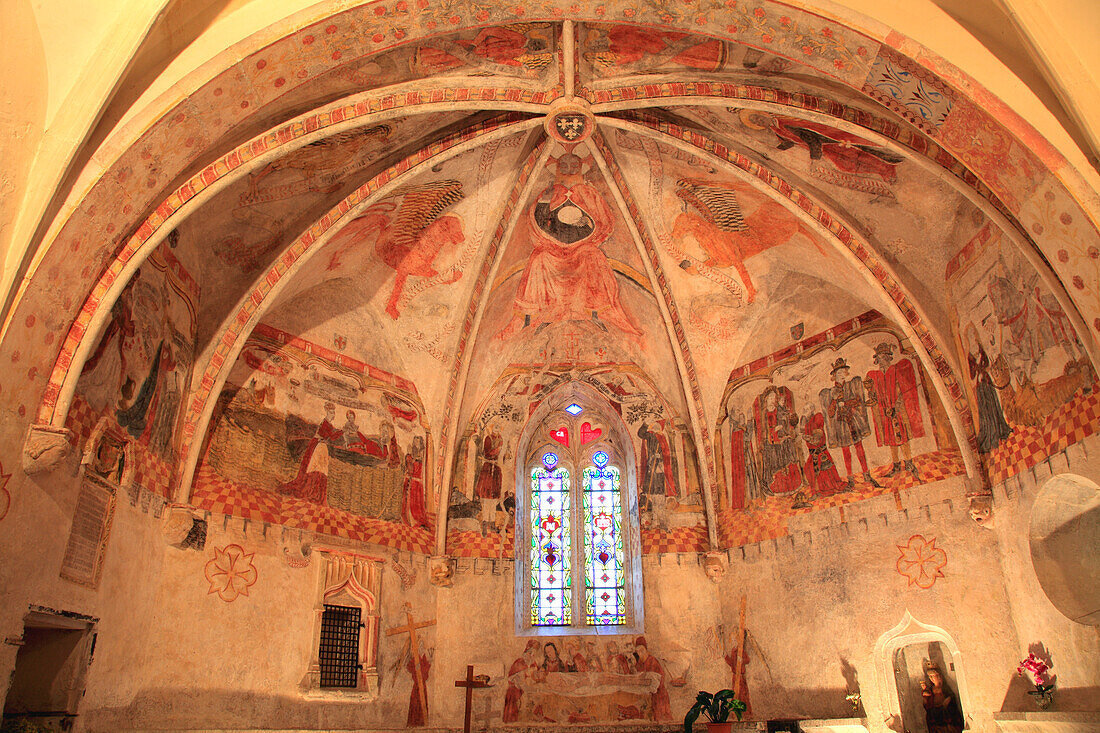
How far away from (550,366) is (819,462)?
471cm

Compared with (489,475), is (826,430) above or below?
above

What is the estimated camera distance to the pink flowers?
28.3 feet

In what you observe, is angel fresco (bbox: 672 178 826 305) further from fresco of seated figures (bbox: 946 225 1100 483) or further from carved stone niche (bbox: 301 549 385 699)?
carved stone niche (bbox: 301 549 385 699)

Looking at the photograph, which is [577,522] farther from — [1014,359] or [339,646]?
[1014,359]

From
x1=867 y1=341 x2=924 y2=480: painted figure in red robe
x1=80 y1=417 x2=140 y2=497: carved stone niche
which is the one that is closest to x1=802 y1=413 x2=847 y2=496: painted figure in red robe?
x1=867 y1=341 x2=924 y2=480: painted figure in red robe

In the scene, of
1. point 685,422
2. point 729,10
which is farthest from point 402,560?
point 729,10

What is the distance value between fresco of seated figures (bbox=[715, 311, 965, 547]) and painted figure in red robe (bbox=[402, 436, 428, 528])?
4.56 meters

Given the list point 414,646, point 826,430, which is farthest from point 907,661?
point 414,646

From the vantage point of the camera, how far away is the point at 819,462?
12.0 meters

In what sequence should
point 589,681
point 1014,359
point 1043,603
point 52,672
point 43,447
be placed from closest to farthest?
point 43,447 < point 52,672 < point 1043,603 < point 1014,359 < point 589,681

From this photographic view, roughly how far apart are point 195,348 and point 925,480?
942 centimetres

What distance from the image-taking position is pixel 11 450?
24.0 feet

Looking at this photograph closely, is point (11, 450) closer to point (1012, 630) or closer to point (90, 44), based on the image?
point (90, 44)

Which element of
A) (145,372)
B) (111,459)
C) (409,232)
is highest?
(409,232)
